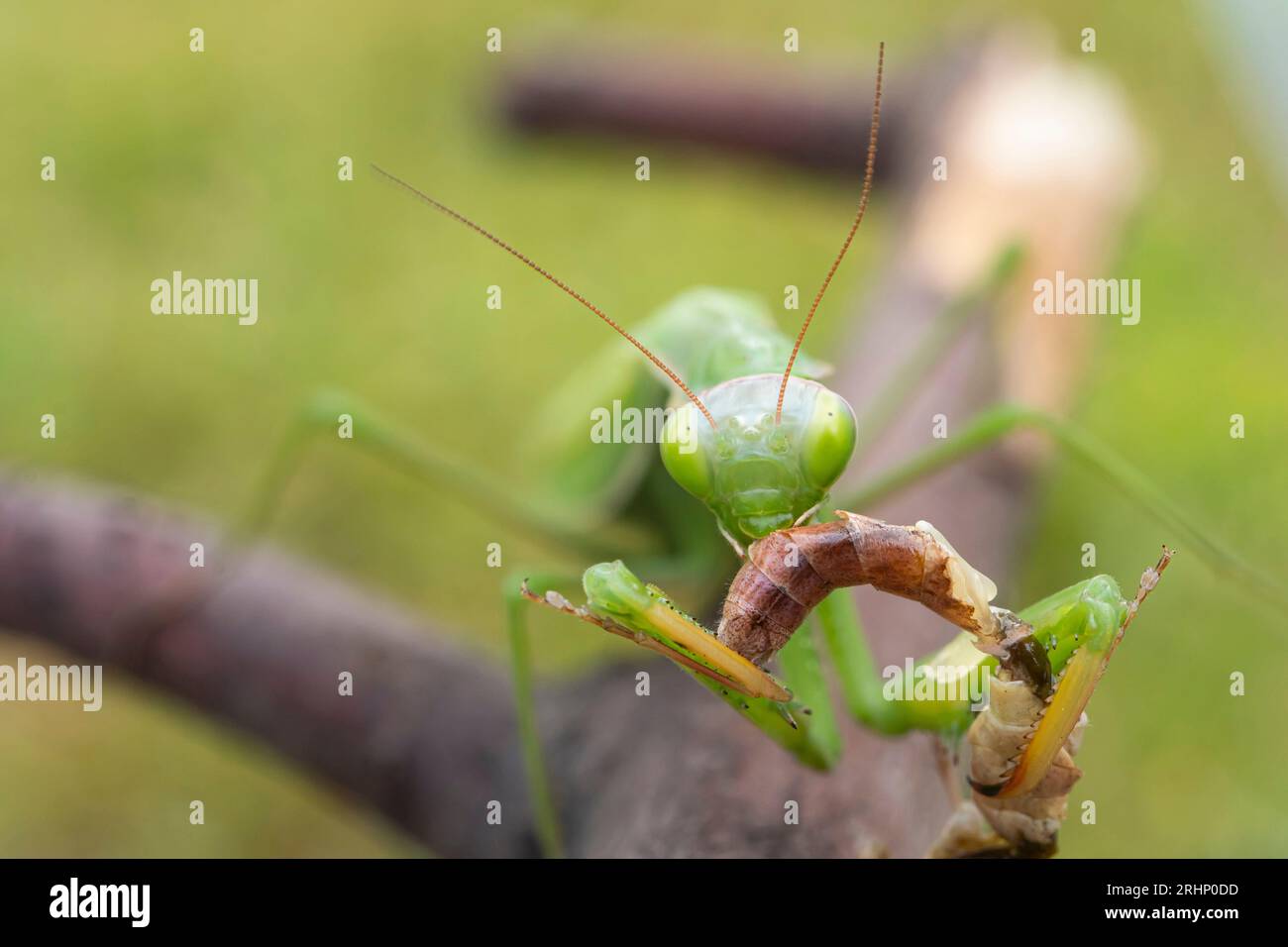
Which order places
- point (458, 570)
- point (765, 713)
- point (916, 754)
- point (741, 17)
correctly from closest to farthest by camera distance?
point (765, 713) → point (916, 754) → point (458, 570) → point (741, 17)

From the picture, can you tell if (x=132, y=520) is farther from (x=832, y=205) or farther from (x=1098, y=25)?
(x=1098, y=25)

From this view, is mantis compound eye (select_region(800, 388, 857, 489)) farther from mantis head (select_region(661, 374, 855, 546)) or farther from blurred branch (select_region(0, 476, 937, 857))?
blurred branch (select_region(0, 476, 937, 857))

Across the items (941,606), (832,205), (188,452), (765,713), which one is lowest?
(765,713)

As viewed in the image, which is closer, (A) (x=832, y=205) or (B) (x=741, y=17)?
(A) (x=832, y=205)
